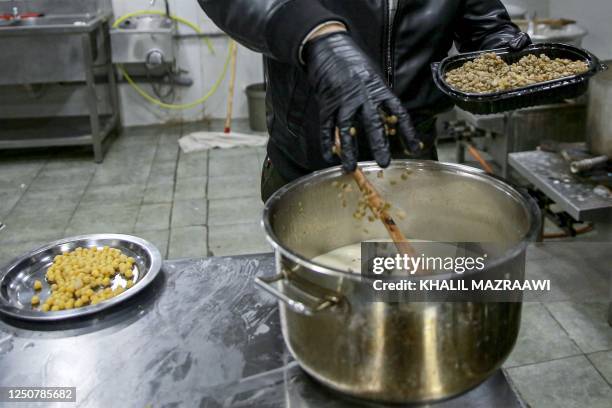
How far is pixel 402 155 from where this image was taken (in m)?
1.52

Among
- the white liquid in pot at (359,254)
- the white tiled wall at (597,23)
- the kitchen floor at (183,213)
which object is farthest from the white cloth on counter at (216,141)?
the white liquid in pot at (359,254)

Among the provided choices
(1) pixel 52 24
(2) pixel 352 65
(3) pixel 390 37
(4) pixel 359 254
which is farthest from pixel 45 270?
(1) pixel 52 24

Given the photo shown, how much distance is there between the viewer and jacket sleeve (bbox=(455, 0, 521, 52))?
154cm

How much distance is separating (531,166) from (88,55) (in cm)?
281

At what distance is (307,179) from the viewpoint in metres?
1.04

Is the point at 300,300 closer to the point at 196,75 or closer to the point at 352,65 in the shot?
the point at 352,65

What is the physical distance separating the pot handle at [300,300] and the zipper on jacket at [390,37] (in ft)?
2.42

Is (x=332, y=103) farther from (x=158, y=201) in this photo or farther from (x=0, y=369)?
(x=158, y=201)

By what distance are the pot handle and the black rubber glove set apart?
0.77 ft

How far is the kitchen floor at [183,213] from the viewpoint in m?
2.08

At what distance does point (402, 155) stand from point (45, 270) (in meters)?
0.87

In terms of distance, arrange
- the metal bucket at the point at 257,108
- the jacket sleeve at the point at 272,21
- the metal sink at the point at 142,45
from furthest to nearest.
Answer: the metal bucket at the point at 257,108
the metal sink at the point at 142,45
the jacket sleeve at the point at 272,21

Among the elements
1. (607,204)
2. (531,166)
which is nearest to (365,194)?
(607,204)

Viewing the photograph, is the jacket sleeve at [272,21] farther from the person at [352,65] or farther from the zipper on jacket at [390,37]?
the zipper on jacket at [390,37]
